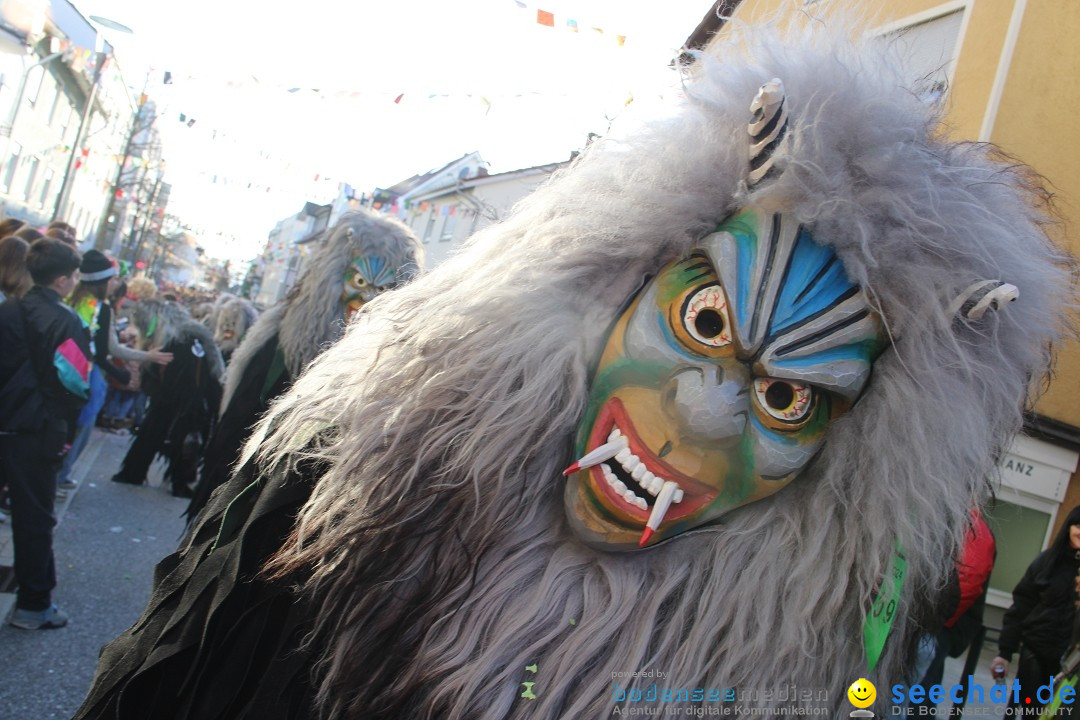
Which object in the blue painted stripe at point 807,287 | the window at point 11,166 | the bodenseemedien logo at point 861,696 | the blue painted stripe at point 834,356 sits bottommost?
the bodenseemedien logo at point 861,696

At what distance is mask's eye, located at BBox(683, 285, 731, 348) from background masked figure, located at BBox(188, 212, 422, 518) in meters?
2.01

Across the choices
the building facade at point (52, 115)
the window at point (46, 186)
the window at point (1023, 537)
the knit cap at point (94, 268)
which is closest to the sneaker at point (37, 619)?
the knit cap at point (94, 268)

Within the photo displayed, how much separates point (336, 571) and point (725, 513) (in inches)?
22.7

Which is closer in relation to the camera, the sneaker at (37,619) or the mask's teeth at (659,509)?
the mask's teeth at (659,509)

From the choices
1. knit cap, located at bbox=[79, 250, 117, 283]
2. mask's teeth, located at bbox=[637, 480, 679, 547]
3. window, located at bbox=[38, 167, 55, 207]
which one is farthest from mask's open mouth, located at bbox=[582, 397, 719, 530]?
window, located at bbox=[38, 167, 55, 207]

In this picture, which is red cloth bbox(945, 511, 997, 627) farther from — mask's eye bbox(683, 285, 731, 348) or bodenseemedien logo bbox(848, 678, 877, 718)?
mask's eye bbox(683, 285, 731, 348)

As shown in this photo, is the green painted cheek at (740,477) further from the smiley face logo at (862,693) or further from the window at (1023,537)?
the window at (1023,537)

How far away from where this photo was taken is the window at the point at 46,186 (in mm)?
28277

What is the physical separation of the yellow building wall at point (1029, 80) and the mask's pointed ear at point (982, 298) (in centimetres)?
671

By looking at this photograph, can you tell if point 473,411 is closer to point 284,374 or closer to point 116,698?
point 116,698

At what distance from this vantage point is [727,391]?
115cm

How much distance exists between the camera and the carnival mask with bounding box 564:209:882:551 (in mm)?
1145

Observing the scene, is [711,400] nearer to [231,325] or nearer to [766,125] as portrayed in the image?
[766,125]

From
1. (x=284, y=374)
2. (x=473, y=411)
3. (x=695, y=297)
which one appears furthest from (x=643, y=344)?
(x=284, y=374)
